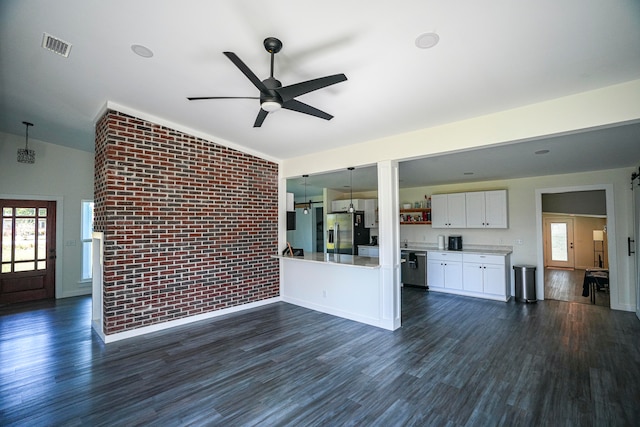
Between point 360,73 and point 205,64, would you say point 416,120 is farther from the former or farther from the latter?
point 205,64

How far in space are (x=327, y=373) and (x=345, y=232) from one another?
15.7 feet

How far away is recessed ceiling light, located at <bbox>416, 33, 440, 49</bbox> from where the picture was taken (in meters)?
2.16

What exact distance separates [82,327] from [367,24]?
5275mm

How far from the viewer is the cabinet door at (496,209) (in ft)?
19.7

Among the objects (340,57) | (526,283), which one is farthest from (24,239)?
(526,283)

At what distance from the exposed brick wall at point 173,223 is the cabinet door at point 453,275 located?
3668 millimetres

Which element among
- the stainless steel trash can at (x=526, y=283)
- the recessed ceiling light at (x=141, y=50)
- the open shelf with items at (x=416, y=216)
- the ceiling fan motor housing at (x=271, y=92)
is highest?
the recessed ceiling light at (x=141, y=50)

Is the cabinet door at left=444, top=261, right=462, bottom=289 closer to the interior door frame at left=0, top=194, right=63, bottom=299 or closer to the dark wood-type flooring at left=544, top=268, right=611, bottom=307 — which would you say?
the dark wood-type flooring at left=544, top=268, right=611, bottom=307

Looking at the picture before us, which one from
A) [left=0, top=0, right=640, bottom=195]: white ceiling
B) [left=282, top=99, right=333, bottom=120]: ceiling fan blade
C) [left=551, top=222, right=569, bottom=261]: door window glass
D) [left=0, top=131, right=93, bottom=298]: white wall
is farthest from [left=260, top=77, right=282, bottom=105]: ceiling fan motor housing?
[left=551, top=222, right=569, bottom=261]: door window glass

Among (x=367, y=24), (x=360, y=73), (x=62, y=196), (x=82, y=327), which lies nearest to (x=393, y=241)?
(x=360, y=73)

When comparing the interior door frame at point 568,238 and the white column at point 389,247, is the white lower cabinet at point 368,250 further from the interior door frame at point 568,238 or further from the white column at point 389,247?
the interior door frame at point 568,238

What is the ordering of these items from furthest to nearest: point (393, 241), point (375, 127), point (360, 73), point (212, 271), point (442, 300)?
point (442, 300) → point (212, 271) → point (393, 241) → point (375, 127) → point (360, 73)

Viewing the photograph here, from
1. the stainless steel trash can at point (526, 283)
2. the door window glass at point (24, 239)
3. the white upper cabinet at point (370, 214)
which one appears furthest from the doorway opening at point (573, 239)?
the door window glass at point (24, 239)

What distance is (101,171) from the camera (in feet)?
13.0
